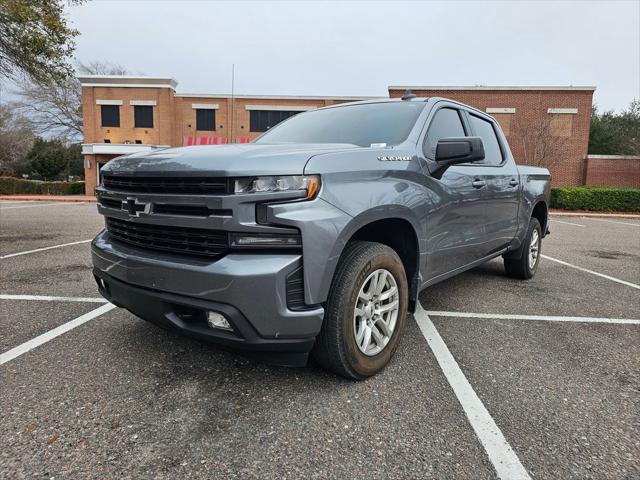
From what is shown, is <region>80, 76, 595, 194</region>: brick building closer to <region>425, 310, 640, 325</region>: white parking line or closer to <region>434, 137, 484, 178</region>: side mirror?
<region>425, 310, 640, 325</region>: white parking line

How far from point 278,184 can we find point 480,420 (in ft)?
5.38

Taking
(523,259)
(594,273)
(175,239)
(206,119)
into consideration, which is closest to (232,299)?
(175,239)

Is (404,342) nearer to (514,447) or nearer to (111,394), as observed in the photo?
(514,447)

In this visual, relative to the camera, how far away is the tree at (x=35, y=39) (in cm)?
883

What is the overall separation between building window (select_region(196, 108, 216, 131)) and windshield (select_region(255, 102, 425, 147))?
28.9 m

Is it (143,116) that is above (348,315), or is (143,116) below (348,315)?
above

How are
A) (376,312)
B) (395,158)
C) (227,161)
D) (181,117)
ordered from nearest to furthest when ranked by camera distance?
(227,161) → (376,312) → (395,158) → (181,117)

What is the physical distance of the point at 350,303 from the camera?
97.3 inches

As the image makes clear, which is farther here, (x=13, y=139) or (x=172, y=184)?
(x=13, y=139)

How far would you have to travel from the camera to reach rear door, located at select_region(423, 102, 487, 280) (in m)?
3.26

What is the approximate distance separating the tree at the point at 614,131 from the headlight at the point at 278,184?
119 feet

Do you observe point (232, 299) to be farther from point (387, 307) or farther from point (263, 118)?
point (263, 118)

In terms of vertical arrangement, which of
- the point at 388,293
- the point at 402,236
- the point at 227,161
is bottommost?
the point at 388,293

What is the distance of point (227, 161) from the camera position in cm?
227
